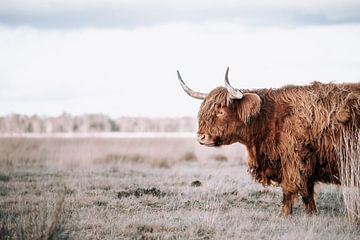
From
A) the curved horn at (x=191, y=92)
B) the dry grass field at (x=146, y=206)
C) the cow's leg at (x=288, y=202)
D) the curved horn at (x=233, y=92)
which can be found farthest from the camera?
the curved horn at (x=191, y=92)

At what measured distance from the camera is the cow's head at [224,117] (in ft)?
27.6

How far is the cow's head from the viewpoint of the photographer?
8402 millimetres

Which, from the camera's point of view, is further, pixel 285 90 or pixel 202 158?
pixel 202 158

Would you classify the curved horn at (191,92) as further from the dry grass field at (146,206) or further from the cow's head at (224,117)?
the dry grass field at (146,206)

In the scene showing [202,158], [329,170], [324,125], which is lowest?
[202,158]

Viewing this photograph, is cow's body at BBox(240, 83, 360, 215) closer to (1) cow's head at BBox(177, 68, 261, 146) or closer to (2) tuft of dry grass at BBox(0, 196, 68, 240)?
(1) cow's head at BBox(177, 68, 261, 146)

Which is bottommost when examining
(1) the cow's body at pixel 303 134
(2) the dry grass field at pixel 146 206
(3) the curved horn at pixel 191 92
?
(2) the dry grass field at pixel 146 206

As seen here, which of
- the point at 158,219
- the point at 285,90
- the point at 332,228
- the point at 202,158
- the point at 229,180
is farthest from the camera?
the point at 202,158

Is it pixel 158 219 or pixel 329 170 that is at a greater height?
pixel 329 170

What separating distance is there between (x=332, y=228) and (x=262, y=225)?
85 centimetres

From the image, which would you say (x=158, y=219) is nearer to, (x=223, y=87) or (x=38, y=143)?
(x=223, y=87)

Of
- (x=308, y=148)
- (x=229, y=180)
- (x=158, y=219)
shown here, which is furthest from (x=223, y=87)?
(x=229, y=180)

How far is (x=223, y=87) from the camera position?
8633mm

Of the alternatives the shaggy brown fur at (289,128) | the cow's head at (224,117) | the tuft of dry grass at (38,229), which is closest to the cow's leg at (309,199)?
the shaggy brown fur at (289,128)
